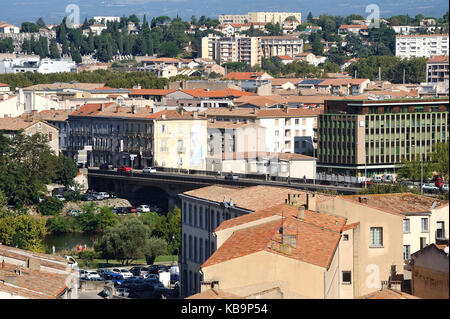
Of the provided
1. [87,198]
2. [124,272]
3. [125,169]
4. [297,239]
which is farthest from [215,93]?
[297,239]

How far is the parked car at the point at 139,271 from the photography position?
116ft

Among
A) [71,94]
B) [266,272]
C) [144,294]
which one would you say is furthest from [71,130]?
[266,272]

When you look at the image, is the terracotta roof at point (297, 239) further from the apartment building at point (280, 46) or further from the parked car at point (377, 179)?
the apartment building at point (280, 46)

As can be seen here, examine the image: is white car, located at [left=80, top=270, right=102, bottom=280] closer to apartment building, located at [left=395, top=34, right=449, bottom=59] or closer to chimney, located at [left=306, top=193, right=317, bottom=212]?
chimney, located at [left=306, top=193, right=317, bottom=212]

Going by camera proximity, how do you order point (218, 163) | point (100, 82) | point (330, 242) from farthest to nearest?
point (100, 82) < point (218, 163) < point (330, 242)

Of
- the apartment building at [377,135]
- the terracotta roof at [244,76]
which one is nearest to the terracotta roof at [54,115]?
the apartment building at [377,135]

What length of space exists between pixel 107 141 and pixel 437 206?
47.8 meters

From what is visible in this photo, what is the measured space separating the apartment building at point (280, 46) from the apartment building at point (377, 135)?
105 m

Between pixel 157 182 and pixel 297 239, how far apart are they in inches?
1680

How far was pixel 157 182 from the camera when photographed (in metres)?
57.6

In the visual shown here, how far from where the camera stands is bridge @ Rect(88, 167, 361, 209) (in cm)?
5216

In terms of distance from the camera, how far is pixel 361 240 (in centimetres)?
1709

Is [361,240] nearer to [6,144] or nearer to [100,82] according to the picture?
[6,144]

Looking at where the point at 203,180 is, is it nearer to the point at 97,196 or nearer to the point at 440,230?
the point at 97,196
